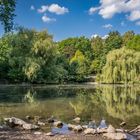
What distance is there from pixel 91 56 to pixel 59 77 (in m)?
34.3

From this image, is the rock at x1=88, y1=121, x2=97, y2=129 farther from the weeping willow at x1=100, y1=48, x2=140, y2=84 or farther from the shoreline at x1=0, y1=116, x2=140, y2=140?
the weeping willow at x1=100, y1=48, x2=140, y2=84

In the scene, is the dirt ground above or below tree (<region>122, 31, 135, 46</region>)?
below

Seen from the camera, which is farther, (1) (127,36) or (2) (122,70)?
(1) (127,36)

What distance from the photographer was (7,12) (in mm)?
14734

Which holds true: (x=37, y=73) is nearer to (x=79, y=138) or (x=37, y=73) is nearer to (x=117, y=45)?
(x=79, y=138)

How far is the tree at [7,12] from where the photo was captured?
48.2 ft

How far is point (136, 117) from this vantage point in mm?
21000

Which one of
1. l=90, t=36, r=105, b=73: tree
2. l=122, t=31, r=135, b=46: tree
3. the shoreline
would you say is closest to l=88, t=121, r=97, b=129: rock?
the shoreline

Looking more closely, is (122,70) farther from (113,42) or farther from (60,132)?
(113,42)

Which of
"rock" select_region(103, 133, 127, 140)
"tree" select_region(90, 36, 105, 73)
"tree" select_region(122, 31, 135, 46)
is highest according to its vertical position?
"tree" select_region(122, 31, 135, 46)

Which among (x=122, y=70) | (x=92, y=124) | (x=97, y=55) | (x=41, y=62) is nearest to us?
(x=92, y=124)

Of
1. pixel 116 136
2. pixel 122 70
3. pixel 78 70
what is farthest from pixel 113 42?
pixel 116 136

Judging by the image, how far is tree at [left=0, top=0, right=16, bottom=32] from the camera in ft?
48.2

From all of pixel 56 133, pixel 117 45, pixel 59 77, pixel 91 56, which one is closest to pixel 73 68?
pixel 59 77
